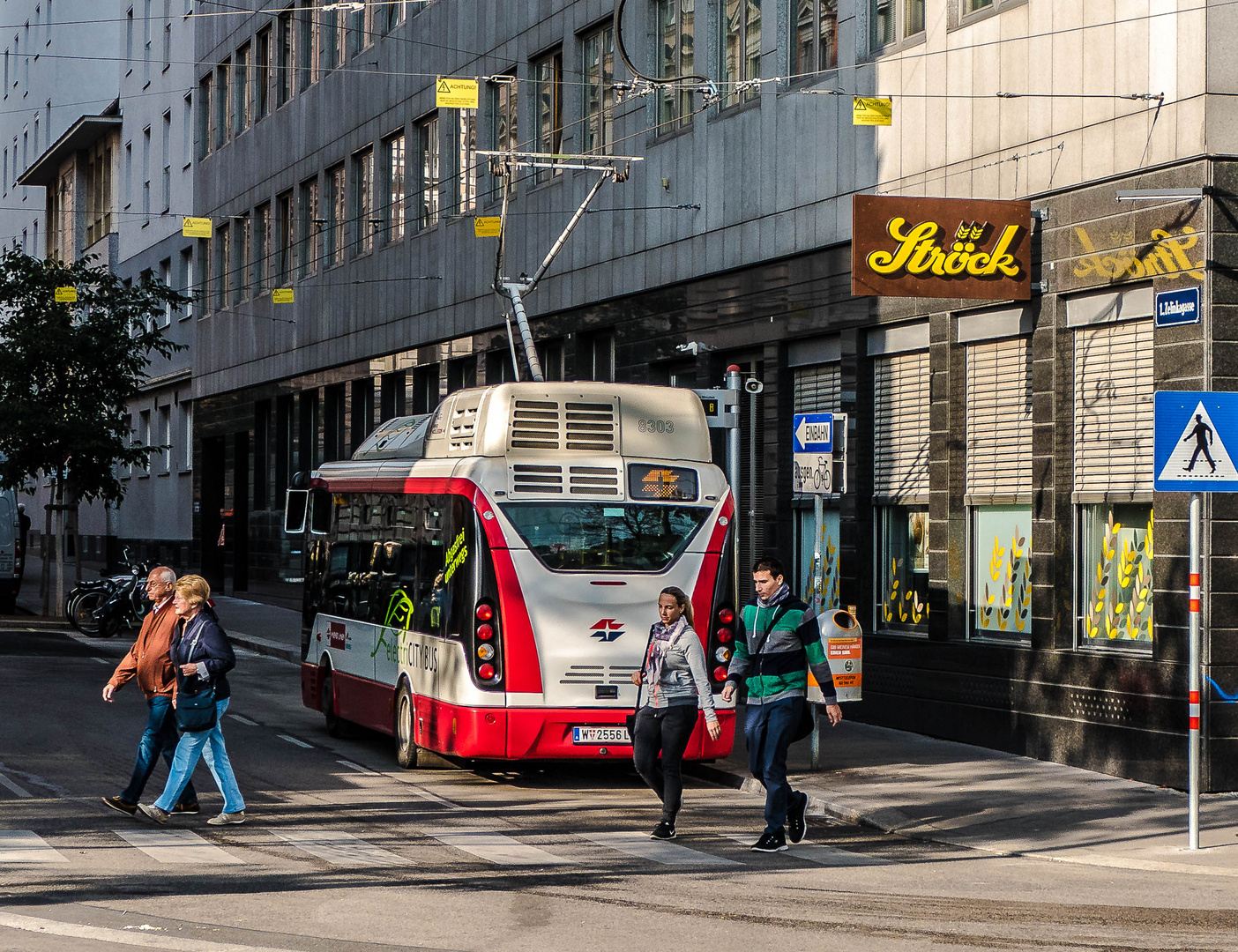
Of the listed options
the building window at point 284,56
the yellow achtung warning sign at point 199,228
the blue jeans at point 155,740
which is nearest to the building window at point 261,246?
the building window at point 284,56

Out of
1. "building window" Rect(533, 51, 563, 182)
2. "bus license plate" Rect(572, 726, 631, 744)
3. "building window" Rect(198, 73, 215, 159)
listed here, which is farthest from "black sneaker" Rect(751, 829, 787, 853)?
"building window" Rect(198, 73, 215, 159)

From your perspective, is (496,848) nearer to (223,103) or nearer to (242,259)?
(242,259)

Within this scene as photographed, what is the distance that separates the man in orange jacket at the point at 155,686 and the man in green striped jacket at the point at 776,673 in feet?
12.3

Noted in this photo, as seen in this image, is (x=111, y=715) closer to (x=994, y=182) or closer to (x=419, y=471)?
(x=419, y=471)

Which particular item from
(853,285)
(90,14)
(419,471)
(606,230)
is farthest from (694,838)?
(90,14)

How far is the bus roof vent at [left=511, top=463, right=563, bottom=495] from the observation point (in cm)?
A: 1454

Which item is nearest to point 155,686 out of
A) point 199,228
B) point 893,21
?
point 893,21

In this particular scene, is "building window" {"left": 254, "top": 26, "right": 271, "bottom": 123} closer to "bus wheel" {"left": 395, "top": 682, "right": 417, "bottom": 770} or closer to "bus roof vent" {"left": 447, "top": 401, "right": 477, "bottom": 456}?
"bus roof vent" {"left": 447, "top": 401, "right": 477, "bottom": 456}

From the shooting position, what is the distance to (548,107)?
90.1 feet

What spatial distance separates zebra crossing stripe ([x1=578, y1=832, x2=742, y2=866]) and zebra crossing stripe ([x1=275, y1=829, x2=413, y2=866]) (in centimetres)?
148

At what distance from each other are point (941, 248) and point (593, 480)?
13.2 ft

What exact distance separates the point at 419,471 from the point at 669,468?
226 cm

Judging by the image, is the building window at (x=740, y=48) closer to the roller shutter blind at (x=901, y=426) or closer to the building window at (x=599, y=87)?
the building window at (x=599, y=87)

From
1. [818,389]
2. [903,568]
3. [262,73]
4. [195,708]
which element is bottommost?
[195,708]
